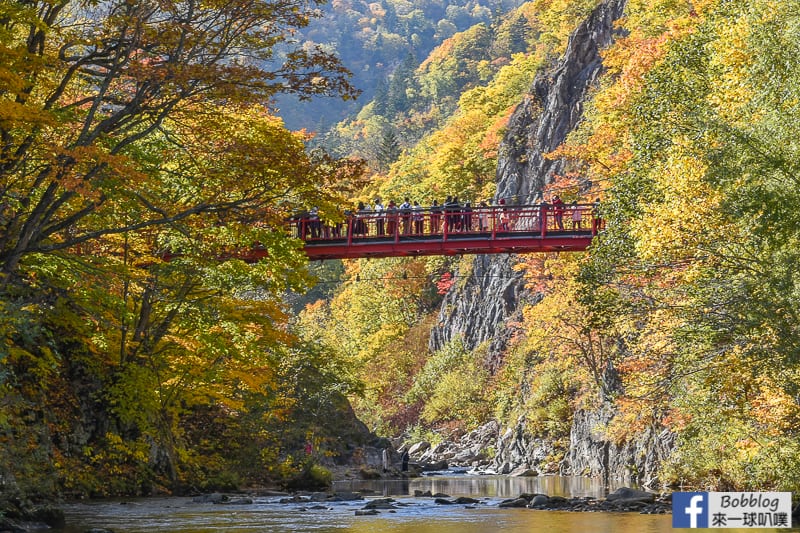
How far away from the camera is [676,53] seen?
2223 cm

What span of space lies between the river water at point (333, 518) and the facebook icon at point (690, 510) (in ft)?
0.76

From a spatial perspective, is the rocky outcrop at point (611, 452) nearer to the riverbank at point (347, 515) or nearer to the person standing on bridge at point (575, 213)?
the riverbank at point (347, 515)

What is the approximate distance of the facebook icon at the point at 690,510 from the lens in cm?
1505

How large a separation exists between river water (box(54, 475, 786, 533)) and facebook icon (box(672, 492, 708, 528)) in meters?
0.23

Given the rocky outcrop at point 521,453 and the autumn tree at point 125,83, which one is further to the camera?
the rocky outcrop at point 521,453

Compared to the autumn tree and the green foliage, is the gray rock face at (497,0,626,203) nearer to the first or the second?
the green foliage

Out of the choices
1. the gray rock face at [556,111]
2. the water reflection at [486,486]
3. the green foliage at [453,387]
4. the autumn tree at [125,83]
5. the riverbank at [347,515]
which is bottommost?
the water reflection at [486,486]

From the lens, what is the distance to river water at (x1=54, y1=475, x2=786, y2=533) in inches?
575

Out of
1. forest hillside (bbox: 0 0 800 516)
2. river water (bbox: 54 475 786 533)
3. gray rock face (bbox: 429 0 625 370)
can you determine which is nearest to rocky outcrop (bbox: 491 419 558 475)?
forest hillside (bbox: 0 0 800 516)

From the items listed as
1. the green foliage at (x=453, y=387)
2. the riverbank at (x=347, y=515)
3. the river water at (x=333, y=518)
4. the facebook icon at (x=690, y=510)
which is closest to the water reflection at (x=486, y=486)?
the riverbank at (x=347, y=515)

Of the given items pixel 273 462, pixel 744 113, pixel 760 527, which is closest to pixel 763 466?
pixel 760 527

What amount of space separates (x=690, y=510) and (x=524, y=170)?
34981 mm

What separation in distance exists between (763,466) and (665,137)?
7079 mm

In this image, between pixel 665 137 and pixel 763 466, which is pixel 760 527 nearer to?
pixel 763 466
